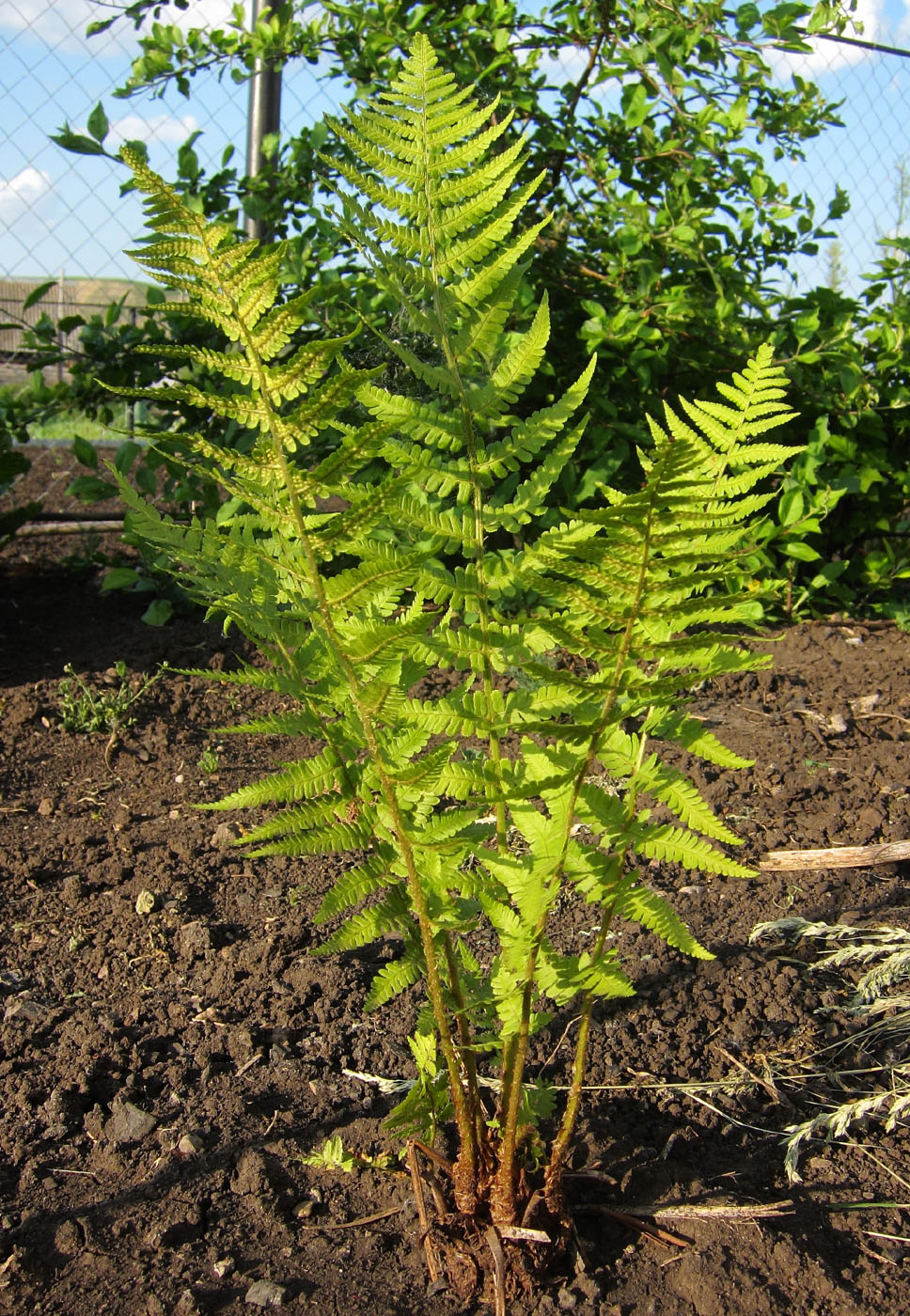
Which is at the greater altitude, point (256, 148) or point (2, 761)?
point (256, 148)

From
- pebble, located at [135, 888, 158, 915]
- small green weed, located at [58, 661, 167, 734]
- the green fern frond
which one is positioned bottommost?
pebble, located at [135, 888, 158, 915]

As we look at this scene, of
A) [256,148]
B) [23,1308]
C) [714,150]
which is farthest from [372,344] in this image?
[23,1308]

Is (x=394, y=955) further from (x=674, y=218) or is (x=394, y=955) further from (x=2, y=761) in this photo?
(x=674, y=218)

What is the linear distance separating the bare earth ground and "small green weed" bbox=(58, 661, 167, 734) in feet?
0.17

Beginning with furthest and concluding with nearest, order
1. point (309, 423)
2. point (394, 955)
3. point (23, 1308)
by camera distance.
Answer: point (394, 955) < point (23, 1308) < point (309, 423)

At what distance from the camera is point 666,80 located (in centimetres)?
370

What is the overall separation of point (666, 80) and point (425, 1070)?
331cm

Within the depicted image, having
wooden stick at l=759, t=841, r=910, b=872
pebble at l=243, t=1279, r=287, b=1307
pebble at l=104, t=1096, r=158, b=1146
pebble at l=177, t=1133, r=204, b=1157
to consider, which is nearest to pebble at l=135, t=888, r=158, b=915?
pebble at l=104, t=1096, r=158, b=1146

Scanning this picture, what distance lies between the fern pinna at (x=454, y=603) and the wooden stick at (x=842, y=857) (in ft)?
4.25

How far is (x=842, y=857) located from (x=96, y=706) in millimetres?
2117

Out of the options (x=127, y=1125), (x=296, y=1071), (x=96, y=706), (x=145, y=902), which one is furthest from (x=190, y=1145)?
(x=96, y=706)

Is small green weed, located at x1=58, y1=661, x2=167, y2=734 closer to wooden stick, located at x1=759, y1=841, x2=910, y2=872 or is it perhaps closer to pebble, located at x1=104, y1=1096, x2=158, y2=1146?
pebble, located at x1=104, y1=1096, x2=158, y2=1146

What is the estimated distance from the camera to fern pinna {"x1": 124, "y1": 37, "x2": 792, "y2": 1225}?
3.91ft

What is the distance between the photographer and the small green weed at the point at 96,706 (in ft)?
11.0
